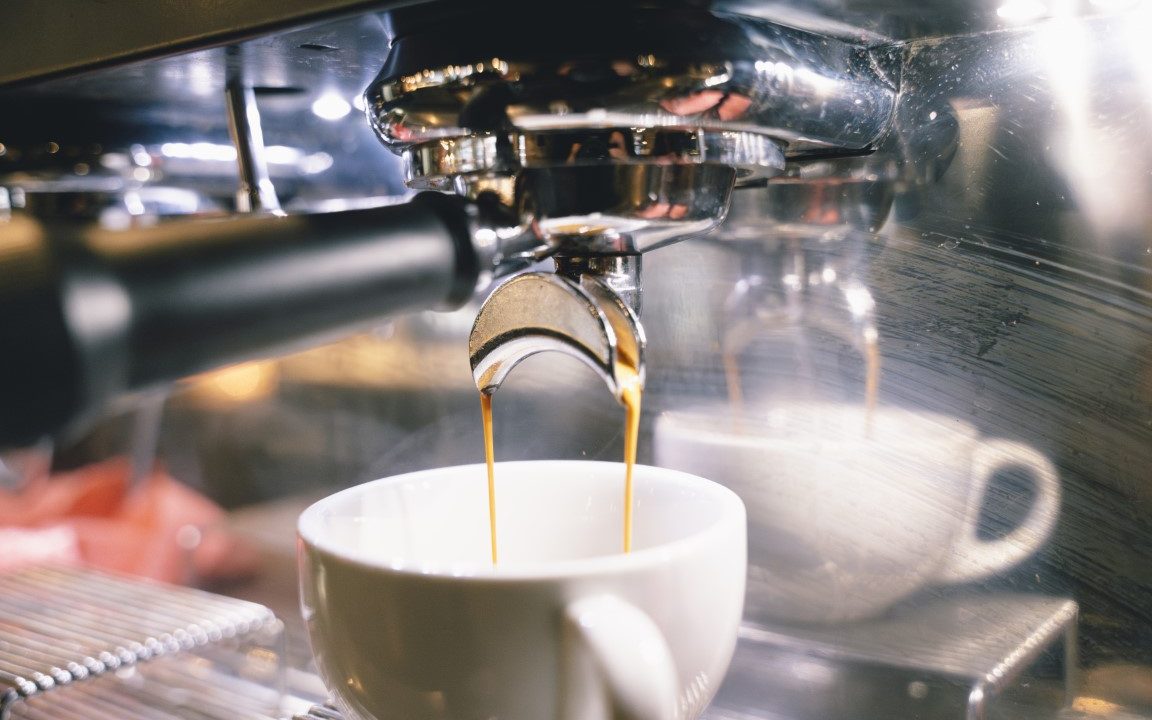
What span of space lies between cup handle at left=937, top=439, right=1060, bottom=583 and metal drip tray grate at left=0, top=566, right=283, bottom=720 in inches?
10.7

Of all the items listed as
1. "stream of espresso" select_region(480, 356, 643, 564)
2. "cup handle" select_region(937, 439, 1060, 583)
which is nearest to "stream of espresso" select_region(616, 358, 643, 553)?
"stream of espresso" select_region(480, 356, 643, 564)

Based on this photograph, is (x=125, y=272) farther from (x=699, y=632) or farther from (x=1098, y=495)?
(x=1098, y=495)

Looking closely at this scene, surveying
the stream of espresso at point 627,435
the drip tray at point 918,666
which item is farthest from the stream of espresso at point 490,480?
the drip tray at point 918,666

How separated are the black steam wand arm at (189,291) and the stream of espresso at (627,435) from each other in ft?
0.16

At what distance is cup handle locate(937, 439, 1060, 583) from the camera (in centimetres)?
33

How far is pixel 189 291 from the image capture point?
184mm

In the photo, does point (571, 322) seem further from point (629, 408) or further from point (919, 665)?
point (919, 665)

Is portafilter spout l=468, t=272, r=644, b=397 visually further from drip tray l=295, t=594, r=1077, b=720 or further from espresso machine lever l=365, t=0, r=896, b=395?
drip tray l=295, t=594, r=1077, b=720

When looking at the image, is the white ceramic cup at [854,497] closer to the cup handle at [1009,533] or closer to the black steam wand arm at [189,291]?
the cup handle at [1009,533]

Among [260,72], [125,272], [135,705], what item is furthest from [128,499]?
[125,272]

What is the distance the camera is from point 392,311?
224mm

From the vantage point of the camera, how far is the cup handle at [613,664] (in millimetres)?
247

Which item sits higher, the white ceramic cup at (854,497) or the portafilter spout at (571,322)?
the portafilter spout at (571,322)

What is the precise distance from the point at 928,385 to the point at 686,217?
13cm
